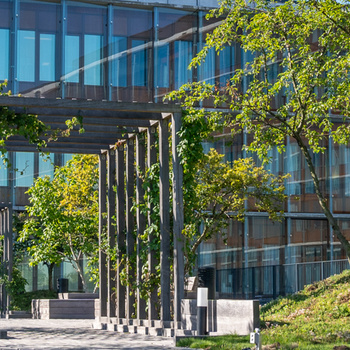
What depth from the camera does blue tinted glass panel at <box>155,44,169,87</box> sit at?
107 feet

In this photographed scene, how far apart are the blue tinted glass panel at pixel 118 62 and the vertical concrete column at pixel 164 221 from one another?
16207mm

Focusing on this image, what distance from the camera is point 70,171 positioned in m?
27.5

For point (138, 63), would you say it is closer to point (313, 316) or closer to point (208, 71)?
point (208, 71)

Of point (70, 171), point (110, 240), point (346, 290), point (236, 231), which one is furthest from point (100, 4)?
point (346, 290)

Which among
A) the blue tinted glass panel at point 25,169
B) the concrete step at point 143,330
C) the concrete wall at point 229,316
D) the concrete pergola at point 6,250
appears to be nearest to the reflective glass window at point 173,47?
the blue tinted glass panel at point 25,169

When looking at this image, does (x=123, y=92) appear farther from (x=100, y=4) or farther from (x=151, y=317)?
(x=151, y=317)

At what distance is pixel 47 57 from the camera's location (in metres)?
31.7

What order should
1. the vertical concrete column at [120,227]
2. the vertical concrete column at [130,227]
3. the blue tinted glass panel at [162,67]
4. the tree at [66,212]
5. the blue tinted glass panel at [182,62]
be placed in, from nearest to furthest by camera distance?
1. the vertical concrete column at [130,227]
2. the vertical concrete column at [120,227]
3. the tree at [66,212]
4. the blue tinted glass panel at [162,67]
5. the blue tinted glass panel at [182,62]

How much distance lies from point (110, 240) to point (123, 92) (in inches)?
536

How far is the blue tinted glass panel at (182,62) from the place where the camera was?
32.8 m

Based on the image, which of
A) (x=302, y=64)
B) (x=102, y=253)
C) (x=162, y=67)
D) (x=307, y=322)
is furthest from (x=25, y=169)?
(x=307, y=322)

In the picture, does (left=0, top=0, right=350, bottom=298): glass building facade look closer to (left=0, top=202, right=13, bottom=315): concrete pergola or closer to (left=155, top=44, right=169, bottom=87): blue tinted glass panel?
(left=155, top=44, right=169, bottom=87): blue tinted glass panel

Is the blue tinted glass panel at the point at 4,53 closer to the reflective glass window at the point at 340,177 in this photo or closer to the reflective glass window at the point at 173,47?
the reflective glass window at the point at 173,47

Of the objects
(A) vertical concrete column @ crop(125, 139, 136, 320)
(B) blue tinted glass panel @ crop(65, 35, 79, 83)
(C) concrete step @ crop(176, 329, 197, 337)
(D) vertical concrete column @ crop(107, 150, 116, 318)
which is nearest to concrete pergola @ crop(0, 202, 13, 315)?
(B) blue tinted glass panel @ crop(65, 35, 79, 83)
